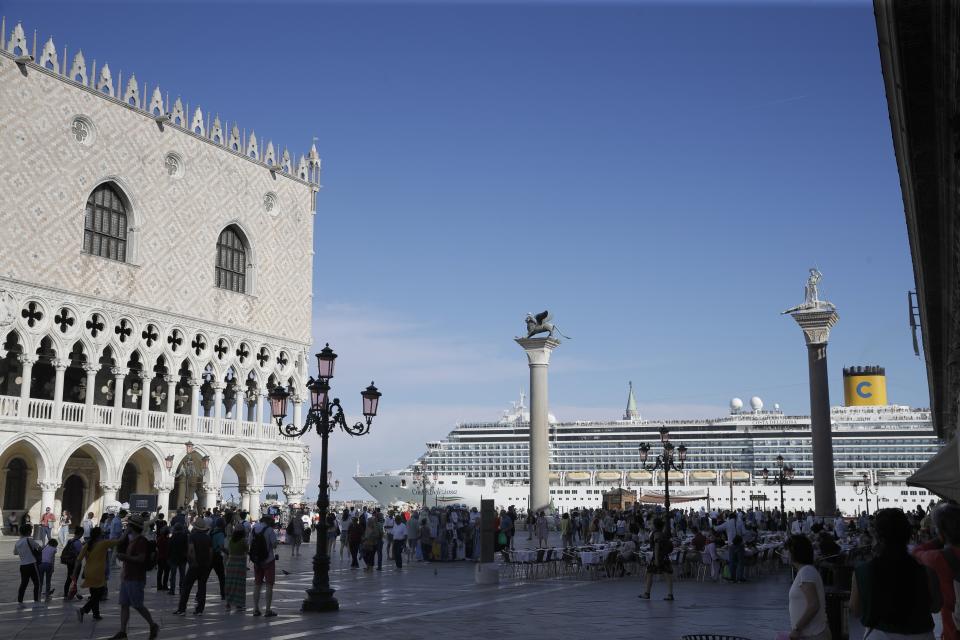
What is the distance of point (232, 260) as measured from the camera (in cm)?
3098

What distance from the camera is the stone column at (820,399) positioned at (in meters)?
24.8

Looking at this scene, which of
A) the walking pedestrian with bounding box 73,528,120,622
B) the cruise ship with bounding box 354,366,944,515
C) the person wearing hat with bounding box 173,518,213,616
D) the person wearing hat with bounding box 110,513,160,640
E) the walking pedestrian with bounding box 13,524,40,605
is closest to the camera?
the person wearing hat with bounding box 110,513,160,640

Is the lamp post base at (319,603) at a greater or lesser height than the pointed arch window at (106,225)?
lesser

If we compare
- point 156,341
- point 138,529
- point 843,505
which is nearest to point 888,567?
point 138,529

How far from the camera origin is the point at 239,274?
31.2 meters

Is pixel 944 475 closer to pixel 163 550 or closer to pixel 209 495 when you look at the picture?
pixel 163 550

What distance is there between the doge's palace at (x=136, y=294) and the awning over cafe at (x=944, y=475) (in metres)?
20.8

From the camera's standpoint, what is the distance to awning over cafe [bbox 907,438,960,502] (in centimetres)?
980

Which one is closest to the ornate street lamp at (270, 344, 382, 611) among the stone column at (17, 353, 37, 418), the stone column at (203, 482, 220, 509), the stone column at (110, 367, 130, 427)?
the stone column at (17, 353, 37, 418)

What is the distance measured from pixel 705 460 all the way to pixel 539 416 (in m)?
43.3

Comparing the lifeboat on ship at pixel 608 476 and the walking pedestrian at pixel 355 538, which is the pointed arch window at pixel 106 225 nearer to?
the walking pedestrian at pixel 355 538

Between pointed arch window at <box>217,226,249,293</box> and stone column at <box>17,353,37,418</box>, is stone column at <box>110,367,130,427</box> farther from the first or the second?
pointed arch window at <box>217,226,249,293</box>

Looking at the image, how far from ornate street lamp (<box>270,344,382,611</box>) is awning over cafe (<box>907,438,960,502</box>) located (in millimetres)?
6580

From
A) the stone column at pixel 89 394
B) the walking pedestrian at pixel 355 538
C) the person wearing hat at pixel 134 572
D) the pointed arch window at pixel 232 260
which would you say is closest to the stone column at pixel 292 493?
the pointed arch window at pixel 232 260
